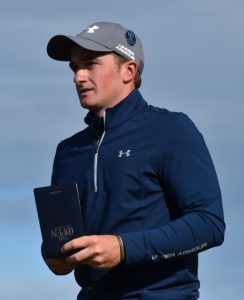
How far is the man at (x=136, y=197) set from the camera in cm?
737

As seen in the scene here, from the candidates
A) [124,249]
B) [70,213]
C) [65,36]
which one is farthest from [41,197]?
[65,36]

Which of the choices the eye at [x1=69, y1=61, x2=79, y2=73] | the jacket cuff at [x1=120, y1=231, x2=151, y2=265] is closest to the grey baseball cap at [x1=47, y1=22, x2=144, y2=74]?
the eye at [x1=69, y1=61, x2=79, y2=73]

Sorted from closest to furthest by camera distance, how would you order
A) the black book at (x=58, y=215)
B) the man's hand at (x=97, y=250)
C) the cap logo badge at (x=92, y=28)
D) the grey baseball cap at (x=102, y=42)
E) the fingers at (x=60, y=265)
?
the man's hand at (x=97, y=250)
the black book at (x=58, y=215)
the fingers at (x=60, y=265)
the grey baseball cap at (x=102, y=42)
the cap logo badge at (x=92, y=28)

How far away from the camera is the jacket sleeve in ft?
24.1

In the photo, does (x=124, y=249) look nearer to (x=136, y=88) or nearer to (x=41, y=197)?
(x=41, y=197)

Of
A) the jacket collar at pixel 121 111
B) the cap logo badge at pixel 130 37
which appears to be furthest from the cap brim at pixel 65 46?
the jacket collar at pixel 121 111

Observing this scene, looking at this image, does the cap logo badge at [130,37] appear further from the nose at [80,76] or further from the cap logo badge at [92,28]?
the nose at [80,76]

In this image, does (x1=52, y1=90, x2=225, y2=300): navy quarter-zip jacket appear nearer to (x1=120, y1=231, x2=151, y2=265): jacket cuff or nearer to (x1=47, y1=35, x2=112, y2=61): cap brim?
(x1=120, y1=231, x2=151, y2=265): jacket cuff

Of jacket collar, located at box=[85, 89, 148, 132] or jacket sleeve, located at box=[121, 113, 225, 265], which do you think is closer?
jacket sleeve, located at box=[121, 113, 225, 265]

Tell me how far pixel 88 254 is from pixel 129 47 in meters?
1.82

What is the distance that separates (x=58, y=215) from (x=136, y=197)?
0.54 m

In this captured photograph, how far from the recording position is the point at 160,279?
7500 millimetres

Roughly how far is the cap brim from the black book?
1.10 m

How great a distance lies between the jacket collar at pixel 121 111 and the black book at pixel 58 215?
2.41ft
